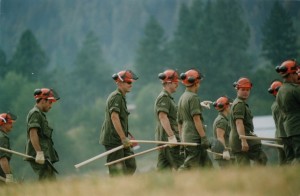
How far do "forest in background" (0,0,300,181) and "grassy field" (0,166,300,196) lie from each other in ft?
163

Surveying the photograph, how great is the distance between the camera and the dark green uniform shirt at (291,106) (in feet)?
52.5

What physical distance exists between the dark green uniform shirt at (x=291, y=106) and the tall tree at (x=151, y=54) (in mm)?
73306

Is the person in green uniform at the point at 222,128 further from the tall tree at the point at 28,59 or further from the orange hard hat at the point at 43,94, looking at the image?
the tall tree at the point at 28,59

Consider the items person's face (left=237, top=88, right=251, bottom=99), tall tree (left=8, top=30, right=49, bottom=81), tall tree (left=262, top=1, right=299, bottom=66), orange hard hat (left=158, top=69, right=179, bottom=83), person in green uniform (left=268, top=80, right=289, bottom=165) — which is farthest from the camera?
tall tree (left=8, top=30, right=49, bottom=81)

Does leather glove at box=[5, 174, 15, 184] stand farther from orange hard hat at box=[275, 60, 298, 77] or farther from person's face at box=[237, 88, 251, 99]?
orange hard hat at box=[275, 60, 298, 77]

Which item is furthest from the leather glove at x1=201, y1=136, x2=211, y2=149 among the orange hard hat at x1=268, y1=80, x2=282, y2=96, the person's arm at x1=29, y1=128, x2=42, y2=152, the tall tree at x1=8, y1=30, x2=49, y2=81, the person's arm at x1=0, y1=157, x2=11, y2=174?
the tall tree at x1=8, y1=30, x2=49, y2=81

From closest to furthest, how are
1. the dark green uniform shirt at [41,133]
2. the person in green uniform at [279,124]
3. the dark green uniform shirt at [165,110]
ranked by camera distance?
1. the dark green uniform shirt at [41,133]
2. the person in green uniform at [279,124]
3. the dark green uniform shirt at [165,110]

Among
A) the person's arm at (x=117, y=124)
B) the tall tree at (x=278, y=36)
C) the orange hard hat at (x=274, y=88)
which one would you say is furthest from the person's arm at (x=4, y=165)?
the tall tree at (x=278, y=36)

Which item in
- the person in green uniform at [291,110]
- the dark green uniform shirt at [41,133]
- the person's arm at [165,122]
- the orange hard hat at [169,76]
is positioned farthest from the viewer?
the orange hard hat at [169,76]

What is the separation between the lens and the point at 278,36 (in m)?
84.3

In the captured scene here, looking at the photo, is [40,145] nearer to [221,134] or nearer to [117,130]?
[117,130]

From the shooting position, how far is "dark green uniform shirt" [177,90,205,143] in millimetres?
16453

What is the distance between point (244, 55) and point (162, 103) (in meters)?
69.6

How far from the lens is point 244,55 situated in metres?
86.4
